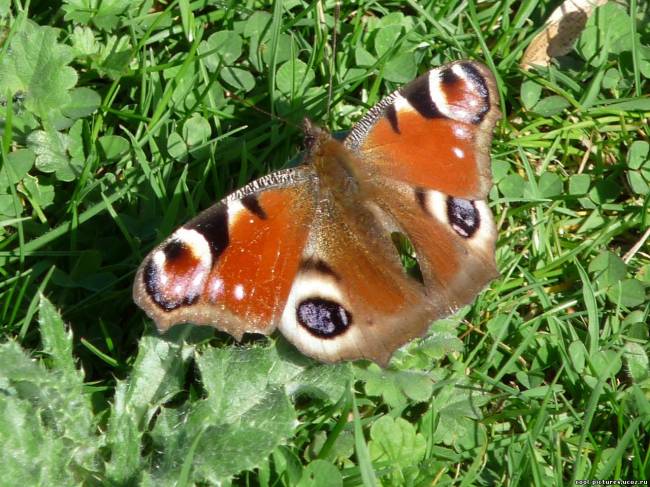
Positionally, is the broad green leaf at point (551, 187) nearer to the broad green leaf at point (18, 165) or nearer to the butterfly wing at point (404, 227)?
the butterfly wing at point (404, 227)

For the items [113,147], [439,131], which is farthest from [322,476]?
[113,147]

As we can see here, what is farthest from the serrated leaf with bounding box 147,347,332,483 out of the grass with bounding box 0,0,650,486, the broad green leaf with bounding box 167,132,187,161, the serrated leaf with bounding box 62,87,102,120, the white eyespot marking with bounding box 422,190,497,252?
the serrated leaf with bounding box 62,87,102,120

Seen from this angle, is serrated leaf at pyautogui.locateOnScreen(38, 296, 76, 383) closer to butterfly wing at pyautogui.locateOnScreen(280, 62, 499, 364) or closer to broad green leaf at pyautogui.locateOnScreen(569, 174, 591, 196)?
butterfly wing at pyautogui.locateOnScreen(280, 62, 499, 364)

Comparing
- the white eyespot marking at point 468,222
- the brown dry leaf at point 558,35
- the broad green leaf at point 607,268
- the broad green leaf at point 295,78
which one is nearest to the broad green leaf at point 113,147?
the broad green leaf at point 295,78

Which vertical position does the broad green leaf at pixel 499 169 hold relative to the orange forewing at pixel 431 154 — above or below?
below

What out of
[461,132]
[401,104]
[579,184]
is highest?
[401,104]

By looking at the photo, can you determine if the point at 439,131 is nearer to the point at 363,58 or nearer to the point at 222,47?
the point at 363,58
